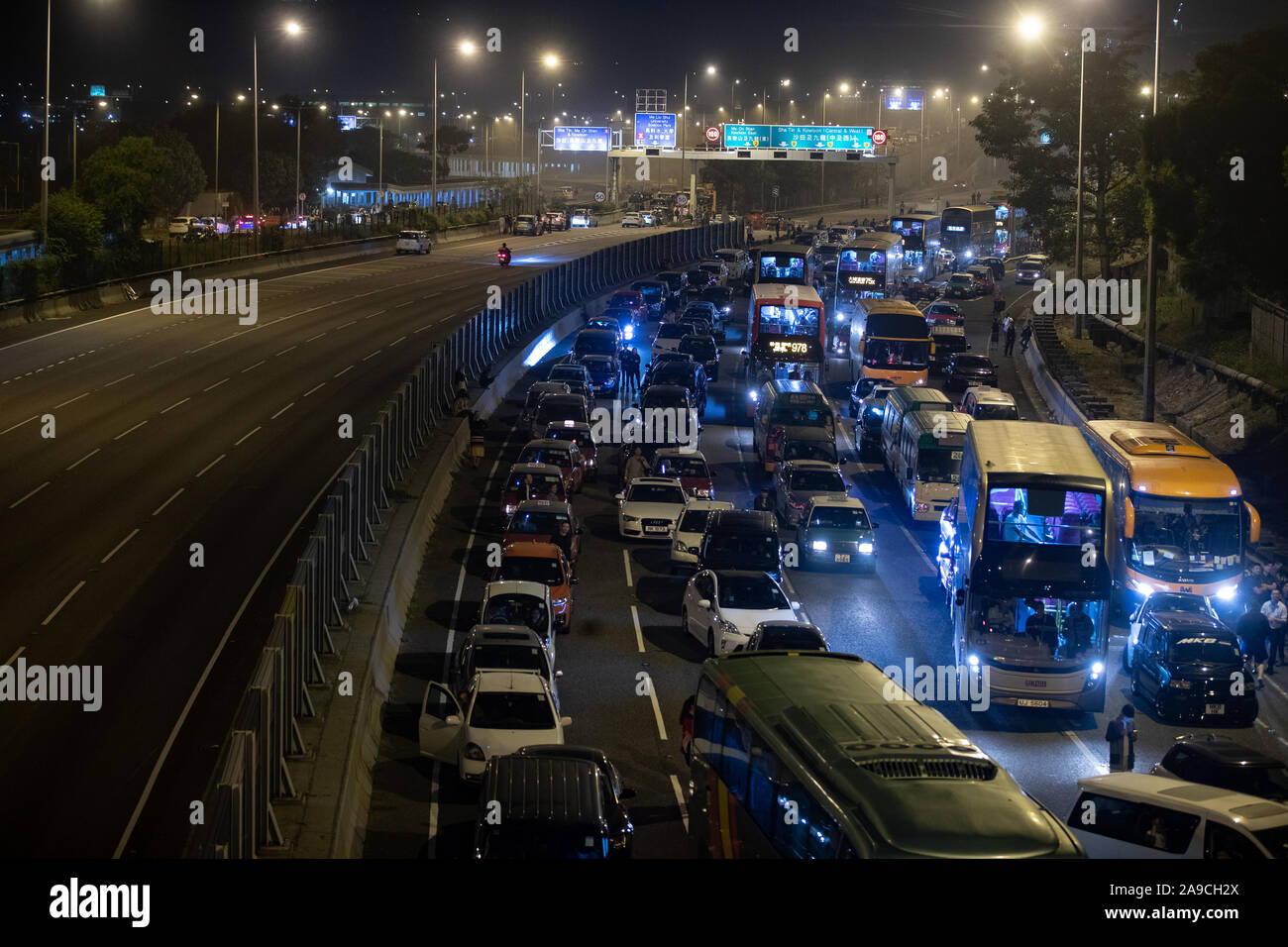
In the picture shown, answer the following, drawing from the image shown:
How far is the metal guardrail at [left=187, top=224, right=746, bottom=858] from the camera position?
13.3m

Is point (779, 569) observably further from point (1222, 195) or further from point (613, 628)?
point (1222, 195)

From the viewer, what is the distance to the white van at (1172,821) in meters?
12.8

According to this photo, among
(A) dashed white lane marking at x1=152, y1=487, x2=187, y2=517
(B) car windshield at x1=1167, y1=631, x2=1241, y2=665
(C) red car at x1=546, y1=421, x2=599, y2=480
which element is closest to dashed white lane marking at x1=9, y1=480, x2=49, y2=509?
(A) dashed white lane marking at x1=152, y1=487, x2=187, y2=517

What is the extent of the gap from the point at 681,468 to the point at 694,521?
219 inches

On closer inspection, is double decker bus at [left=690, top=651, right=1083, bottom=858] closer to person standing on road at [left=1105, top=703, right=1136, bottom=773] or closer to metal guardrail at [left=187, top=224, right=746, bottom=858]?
metal guardrail at [left=187, top=224, right=746, bottom=858]

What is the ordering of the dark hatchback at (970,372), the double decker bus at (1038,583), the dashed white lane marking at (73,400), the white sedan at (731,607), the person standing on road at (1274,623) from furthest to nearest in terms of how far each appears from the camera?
1. the dark hatchback at (970,372)
2. the dashed white lane marking at (73,400)
3. the person standing on road at (1274,623)
4. the white sedan at (731,607)
5. the double decker bus at (1038,583)

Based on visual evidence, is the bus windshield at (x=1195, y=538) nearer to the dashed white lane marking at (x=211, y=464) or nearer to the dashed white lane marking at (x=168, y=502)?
the dashed white lane marking at (x=168, y=502)

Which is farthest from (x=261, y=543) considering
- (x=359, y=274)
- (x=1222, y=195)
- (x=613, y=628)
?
(x=359, y=274)

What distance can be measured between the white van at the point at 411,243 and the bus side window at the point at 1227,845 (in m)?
76.3

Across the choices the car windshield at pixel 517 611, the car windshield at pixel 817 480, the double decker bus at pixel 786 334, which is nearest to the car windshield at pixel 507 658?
the car windshield at pixel 517 611

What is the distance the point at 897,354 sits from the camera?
50.4m

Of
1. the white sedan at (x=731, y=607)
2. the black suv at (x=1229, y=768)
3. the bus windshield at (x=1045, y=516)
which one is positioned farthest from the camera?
the white sedan at (x=731, y=607)

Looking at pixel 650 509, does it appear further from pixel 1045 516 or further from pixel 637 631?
pixel 1045 516

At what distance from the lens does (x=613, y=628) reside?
26859 millimetres
